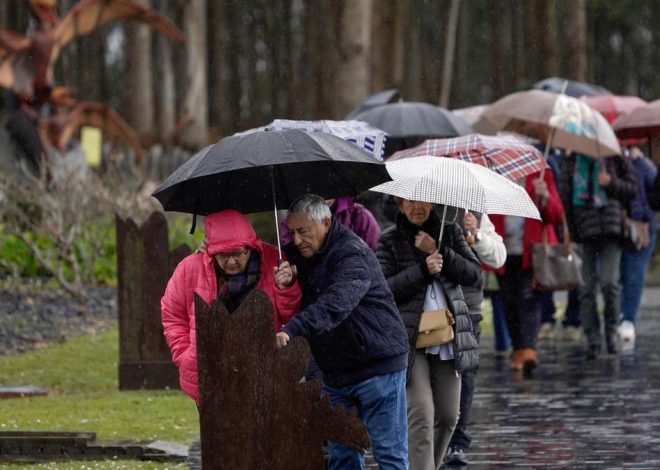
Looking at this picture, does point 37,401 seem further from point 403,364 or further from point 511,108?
point 403,364

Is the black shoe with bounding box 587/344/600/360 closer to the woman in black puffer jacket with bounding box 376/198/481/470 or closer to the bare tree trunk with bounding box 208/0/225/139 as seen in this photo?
the woman in black puffer jacket with bounding box 376/198/481/470

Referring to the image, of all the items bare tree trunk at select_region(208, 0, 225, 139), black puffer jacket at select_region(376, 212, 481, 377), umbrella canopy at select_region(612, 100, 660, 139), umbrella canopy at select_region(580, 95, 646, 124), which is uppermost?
bare tree trunk at select_region(208, 0, 225, 139)

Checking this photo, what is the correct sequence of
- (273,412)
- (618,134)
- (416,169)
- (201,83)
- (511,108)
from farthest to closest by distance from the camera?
1. (201,83)
2. (618,134)
3. (511,108)
4. (416,169)
5. (273,412)

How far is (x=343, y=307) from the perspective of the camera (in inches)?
236

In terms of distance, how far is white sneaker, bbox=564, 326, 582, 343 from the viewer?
15.3 meters

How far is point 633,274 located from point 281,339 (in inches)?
355

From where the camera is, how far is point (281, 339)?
18.7ft

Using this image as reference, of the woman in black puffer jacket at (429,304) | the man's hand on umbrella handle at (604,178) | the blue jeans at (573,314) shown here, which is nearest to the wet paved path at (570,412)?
the blue jeans at (573,314)

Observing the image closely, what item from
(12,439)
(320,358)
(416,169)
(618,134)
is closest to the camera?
(320,358)

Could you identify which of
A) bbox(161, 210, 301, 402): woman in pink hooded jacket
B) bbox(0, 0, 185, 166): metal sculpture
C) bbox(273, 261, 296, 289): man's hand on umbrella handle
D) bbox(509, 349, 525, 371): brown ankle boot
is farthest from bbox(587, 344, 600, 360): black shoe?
bbox(0, 0, 185, 166): metal sculpture

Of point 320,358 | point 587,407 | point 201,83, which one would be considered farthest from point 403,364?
point 201,83

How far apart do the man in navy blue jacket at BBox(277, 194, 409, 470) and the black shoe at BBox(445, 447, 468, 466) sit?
199 cm

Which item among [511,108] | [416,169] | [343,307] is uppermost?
[511,108]

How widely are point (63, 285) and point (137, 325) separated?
5404 mm
